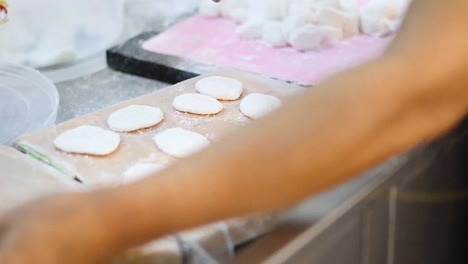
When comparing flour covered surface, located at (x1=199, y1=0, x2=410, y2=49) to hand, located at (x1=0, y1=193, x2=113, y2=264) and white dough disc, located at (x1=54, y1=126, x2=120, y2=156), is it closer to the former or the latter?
white dough disc, located at (x1=54, y1=126, x2=120, y2=156)

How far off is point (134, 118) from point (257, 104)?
155mm

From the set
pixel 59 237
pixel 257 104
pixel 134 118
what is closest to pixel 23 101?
pixel 134 118

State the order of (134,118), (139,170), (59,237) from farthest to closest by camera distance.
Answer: (134,118)
(139,170)
(59,237)

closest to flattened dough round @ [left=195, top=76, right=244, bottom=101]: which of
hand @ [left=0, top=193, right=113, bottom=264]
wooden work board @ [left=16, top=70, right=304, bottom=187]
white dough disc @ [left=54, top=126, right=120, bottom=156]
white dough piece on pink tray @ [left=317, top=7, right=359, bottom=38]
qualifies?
wooden work board @ [left=16, top=70, right=304, bottom=187]

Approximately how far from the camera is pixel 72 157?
30.1 inches

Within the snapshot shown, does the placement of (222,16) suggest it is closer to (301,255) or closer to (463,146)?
(463,146)

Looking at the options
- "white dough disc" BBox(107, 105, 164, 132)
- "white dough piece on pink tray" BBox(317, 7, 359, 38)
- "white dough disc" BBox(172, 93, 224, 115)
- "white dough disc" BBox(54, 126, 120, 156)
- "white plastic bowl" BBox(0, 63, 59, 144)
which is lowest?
"white plastic bowl" BBox(0, 63, 59, 144)

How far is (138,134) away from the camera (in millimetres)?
818

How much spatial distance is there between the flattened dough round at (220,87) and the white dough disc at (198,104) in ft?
0.06

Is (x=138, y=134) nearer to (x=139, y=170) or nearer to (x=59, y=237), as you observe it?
(x=139, y=170)

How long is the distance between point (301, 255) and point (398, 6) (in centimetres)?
60

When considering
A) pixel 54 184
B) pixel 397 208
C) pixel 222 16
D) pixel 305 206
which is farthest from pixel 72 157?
pixel 222 16

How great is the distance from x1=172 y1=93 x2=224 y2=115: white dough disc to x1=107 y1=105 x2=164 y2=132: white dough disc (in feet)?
0.10

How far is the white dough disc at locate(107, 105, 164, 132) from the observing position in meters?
0.82
